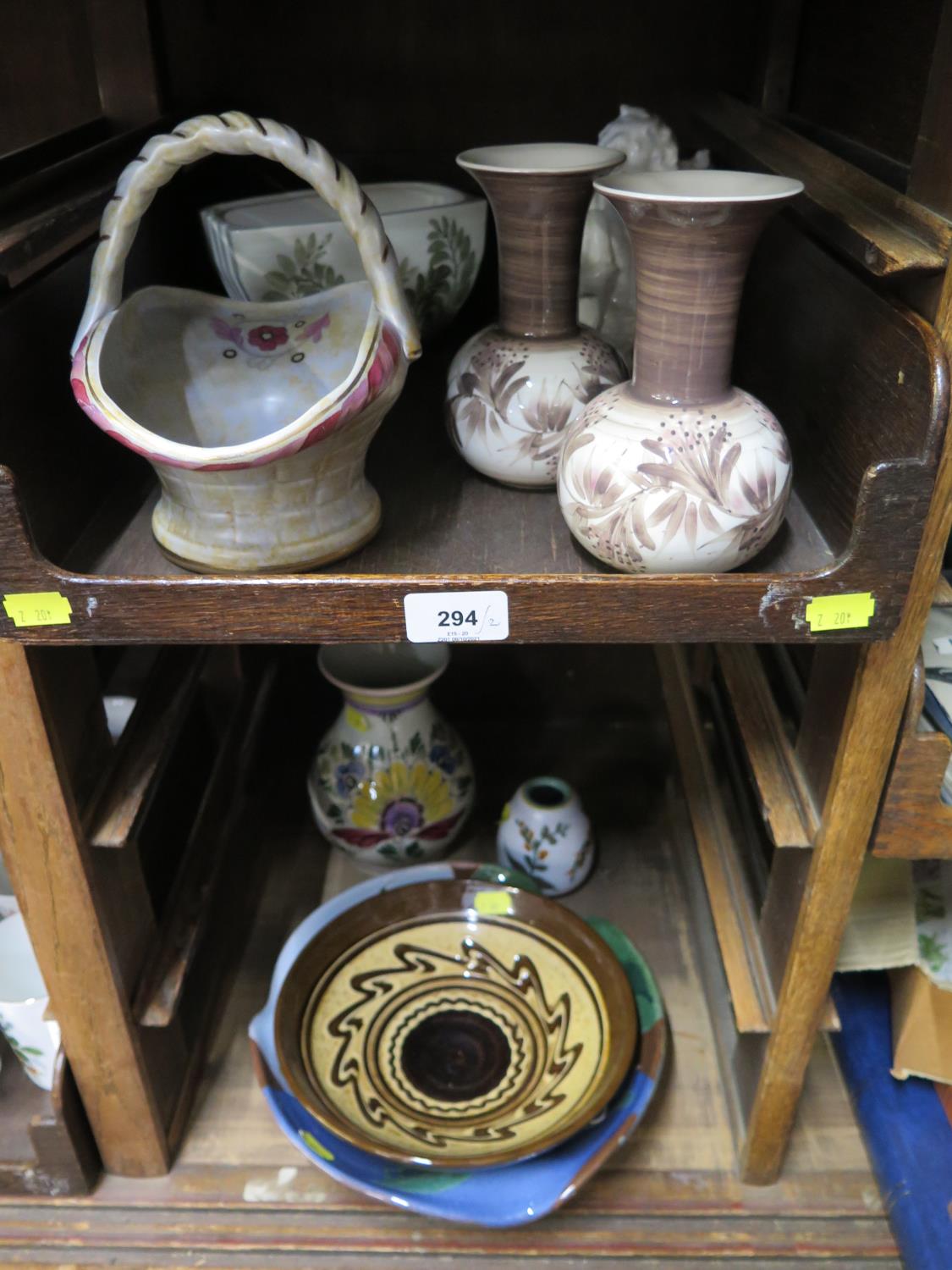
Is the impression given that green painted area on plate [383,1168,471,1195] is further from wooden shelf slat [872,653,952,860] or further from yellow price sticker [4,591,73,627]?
yellow price sticker [4,591,73,627]

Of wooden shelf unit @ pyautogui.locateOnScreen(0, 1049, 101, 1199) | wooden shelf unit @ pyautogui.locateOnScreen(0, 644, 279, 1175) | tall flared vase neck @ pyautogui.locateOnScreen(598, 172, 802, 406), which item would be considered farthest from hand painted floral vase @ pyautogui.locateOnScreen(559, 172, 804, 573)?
wooden shelf unit @ pyautogui.locateOnScreen(0, 1049, 101, 1199)

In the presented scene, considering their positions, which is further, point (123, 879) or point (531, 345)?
point (123, 879)

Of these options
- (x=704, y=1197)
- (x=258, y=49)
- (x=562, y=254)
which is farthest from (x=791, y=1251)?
(x=258, y=49)

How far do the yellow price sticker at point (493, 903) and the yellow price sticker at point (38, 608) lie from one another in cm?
59

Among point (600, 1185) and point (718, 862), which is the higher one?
point (718, 862)

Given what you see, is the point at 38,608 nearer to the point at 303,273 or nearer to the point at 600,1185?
the point at 303,273

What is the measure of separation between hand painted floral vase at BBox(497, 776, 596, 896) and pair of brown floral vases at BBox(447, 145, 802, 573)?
52cm

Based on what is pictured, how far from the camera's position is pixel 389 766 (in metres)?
1.14

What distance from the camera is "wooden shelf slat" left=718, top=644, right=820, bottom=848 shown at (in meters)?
0.74

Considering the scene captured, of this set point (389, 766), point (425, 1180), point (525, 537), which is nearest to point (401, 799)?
point (389, 766)

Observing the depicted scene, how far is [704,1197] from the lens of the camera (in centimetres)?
90

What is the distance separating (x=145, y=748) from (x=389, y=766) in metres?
0.36

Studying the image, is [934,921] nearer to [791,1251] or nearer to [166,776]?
[791,1251]

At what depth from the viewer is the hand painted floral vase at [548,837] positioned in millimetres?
1121
